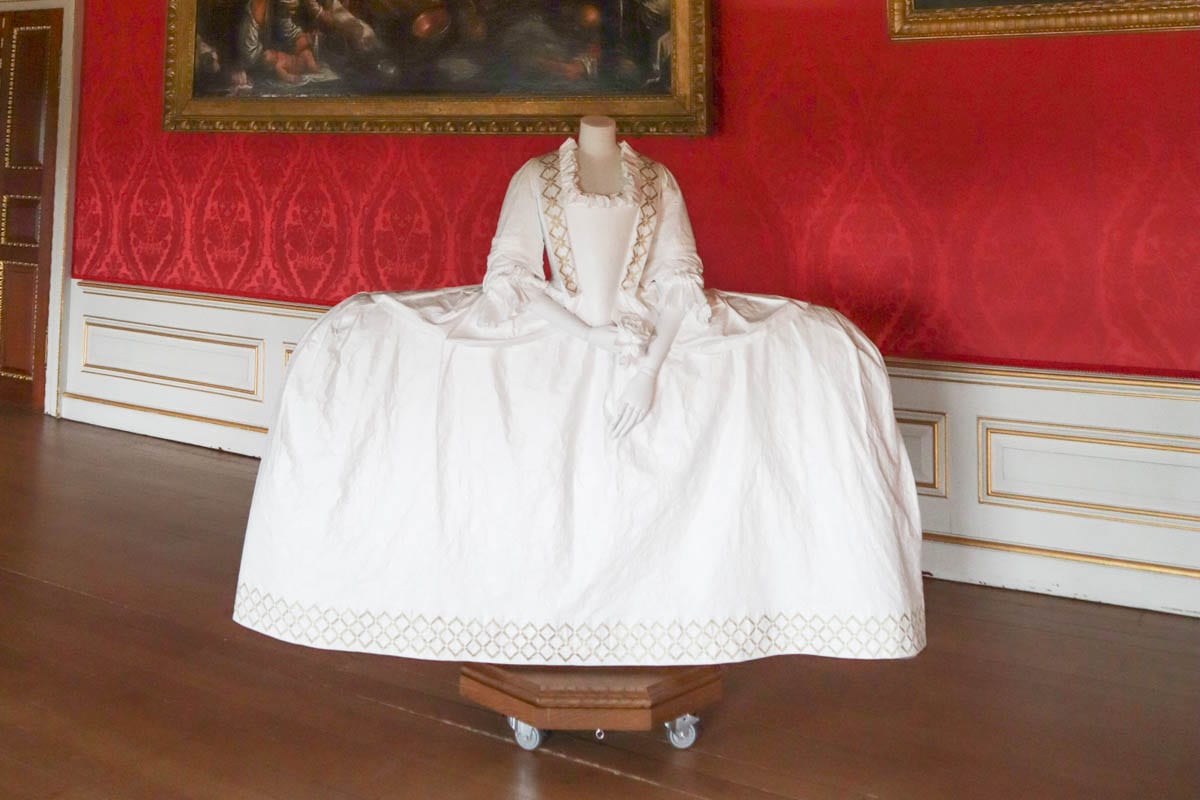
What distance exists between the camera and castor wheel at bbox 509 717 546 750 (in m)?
2.69

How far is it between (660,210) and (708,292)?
257 mm

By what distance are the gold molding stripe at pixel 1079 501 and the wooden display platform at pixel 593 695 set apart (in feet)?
6.90

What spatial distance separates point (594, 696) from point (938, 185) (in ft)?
8.87

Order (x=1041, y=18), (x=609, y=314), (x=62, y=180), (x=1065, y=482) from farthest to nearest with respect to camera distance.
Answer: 1. (x=62, y=180)
2. (x=1065, y=482)
3. (x=1041, y=18)
4. (x=609, y=314)

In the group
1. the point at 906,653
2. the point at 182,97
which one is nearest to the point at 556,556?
the point at 906,653

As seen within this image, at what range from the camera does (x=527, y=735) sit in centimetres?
269

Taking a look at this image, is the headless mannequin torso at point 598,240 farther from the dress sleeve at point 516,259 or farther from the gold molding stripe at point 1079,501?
the gold molding stripe at point 1079,501

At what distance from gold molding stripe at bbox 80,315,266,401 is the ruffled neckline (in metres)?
3.75

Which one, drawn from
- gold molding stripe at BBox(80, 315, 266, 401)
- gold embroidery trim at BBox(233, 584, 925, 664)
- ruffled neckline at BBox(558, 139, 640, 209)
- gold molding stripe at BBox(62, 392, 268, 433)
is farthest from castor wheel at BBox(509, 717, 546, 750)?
gold molding stripe at BBox(80, 315, 266, 401)

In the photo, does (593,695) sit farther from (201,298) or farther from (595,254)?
(201,298)

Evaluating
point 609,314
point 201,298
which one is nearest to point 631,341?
point 609,314

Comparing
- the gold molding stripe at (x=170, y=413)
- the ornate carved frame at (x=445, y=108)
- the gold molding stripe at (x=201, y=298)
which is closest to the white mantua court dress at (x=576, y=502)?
the ornate carved frame at (x=445, y=108)

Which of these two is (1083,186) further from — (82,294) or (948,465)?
(82,294)

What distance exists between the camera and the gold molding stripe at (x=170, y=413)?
6289mm
